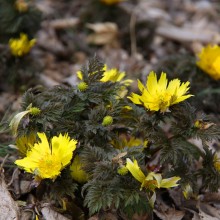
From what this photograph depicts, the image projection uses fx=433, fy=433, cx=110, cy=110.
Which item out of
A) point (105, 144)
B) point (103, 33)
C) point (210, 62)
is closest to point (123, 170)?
point (105, 144)

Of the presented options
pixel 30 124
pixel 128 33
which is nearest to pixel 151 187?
pixel 30 124

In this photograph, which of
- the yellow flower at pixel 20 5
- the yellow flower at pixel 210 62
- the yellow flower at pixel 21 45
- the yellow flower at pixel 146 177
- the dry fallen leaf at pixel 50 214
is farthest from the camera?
the yellow flower at pixel 20 5

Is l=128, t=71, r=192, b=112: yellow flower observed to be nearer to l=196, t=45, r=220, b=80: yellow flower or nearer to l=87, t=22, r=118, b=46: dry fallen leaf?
l=196, t=45, r=220, b=80: yellow flower

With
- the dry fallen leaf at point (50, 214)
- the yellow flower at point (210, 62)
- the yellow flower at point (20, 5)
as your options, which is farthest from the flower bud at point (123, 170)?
the yellow flower at point (20, 5)

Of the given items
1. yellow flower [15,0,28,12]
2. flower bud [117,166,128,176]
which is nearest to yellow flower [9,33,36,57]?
yellow flower [15,0,28,12]

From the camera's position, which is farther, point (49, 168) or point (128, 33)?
point (128, 33)

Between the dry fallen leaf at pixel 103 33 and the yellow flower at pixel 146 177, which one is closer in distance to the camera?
the yellow flower at pixel 146 177

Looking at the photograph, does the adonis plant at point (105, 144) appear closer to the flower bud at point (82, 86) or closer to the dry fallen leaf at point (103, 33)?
the flower bud at point (82, 86)

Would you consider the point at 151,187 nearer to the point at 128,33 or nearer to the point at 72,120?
the point at 72,120

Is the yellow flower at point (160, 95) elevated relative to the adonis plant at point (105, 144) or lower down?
elevated
